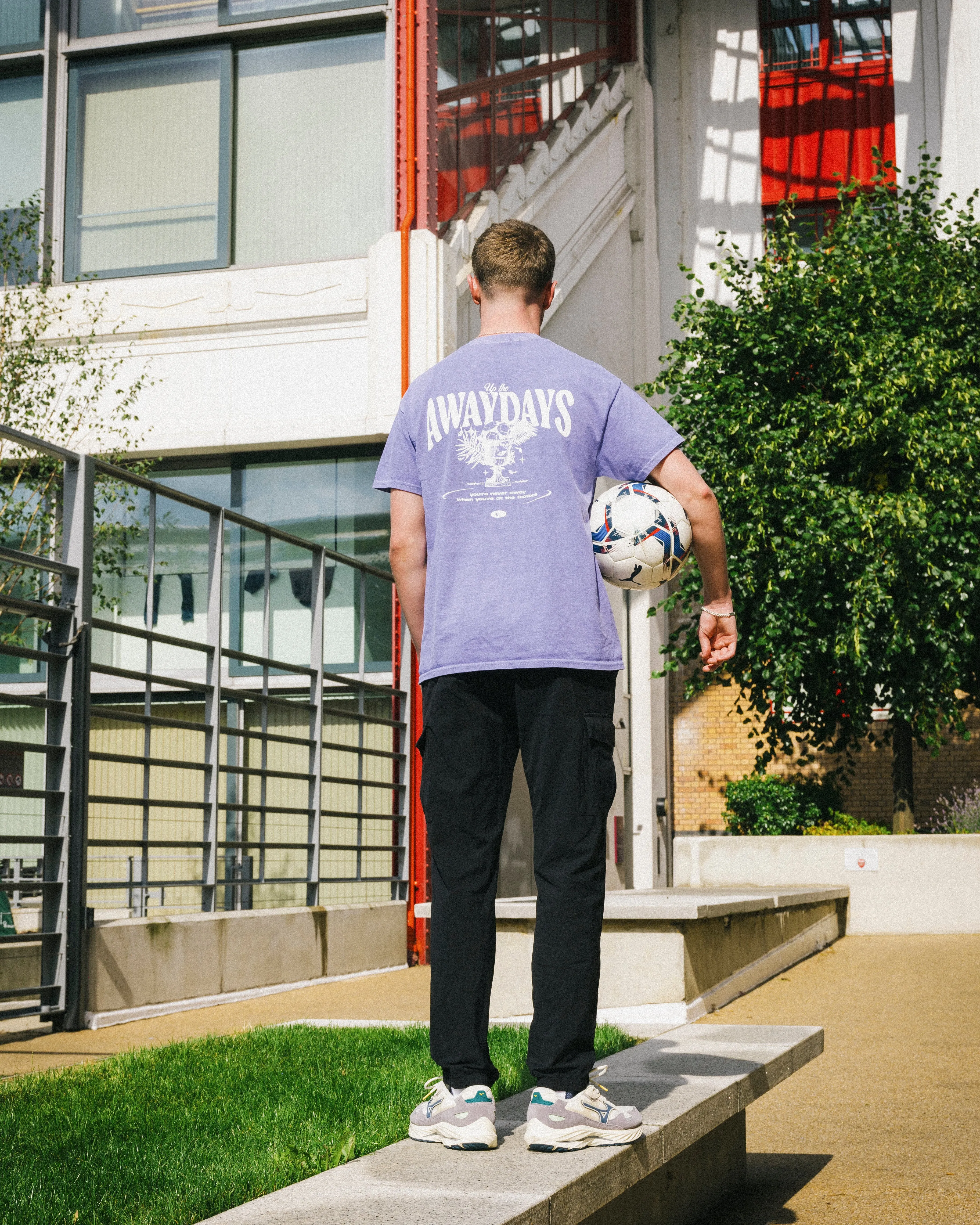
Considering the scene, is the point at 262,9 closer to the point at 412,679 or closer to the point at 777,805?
the point at 412,679

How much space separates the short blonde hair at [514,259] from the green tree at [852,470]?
12.0 meters

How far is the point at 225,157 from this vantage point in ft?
45.6

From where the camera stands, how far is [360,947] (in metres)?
11.0

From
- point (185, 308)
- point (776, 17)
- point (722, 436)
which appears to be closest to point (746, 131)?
point (776, 17)

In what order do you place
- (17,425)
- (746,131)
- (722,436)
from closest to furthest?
(17,425), (722,436), (746,131)

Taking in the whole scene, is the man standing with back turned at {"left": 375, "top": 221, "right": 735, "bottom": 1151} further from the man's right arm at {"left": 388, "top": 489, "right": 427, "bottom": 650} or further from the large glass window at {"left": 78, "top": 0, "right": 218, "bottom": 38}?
the large glass window at {"left": 78, "top": 0, "right": 218, "bottom": 38}

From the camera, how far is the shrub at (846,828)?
16609 mm

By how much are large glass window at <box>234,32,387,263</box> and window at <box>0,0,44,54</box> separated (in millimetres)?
2253

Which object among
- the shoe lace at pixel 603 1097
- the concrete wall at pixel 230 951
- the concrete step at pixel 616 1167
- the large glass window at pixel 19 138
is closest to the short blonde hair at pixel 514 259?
the shoe lace at pixel 603 1097

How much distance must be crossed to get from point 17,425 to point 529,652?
429 inches

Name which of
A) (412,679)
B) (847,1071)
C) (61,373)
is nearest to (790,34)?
(61,373)

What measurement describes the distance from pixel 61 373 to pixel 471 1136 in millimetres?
11998

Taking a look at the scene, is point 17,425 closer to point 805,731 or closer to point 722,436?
point 722,436

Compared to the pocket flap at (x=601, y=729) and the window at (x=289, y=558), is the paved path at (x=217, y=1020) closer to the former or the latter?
the pocket flap at (x=601, y=729)
